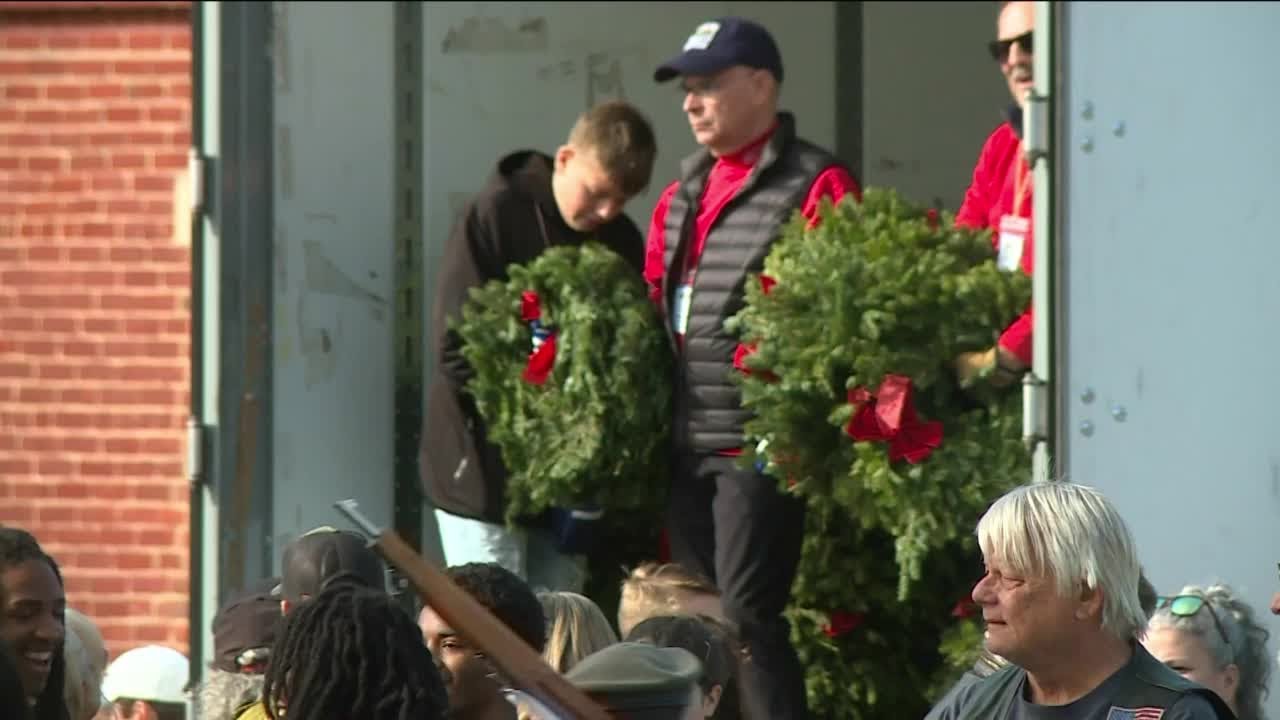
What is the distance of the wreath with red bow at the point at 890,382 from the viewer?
6211 mm

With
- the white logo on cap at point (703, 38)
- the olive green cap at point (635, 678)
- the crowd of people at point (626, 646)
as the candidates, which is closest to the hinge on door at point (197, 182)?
the white logo on cap at point (703, 38)

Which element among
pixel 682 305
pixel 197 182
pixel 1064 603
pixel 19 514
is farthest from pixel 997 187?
pixel 19 514

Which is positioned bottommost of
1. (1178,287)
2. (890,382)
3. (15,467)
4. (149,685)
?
(149,685)

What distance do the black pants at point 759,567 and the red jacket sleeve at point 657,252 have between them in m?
0.56

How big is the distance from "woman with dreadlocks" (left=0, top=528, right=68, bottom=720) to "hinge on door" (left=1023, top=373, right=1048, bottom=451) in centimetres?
221

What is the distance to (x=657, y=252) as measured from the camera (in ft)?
23.6

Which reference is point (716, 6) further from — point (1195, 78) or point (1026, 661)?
point (1026, 661)

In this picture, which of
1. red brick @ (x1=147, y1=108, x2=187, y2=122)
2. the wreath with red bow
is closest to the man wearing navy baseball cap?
the wreath with red bow

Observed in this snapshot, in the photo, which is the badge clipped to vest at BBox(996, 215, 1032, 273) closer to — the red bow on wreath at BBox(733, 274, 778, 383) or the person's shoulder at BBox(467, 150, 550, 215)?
the red bow on wreath at BBox(733, 274, 778, 383)

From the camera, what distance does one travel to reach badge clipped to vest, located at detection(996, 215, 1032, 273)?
642 centimetres

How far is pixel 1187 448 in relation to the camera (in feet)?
17.9

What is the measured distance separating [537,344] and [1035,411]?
6.23 feet

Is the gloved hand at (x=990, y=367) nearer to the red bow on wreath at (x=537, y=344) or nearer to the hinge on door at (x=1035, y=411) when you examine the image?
the hinge on door at (x=1035, y=411)

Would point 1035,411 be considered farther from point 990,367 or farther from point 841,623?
point 841,623
